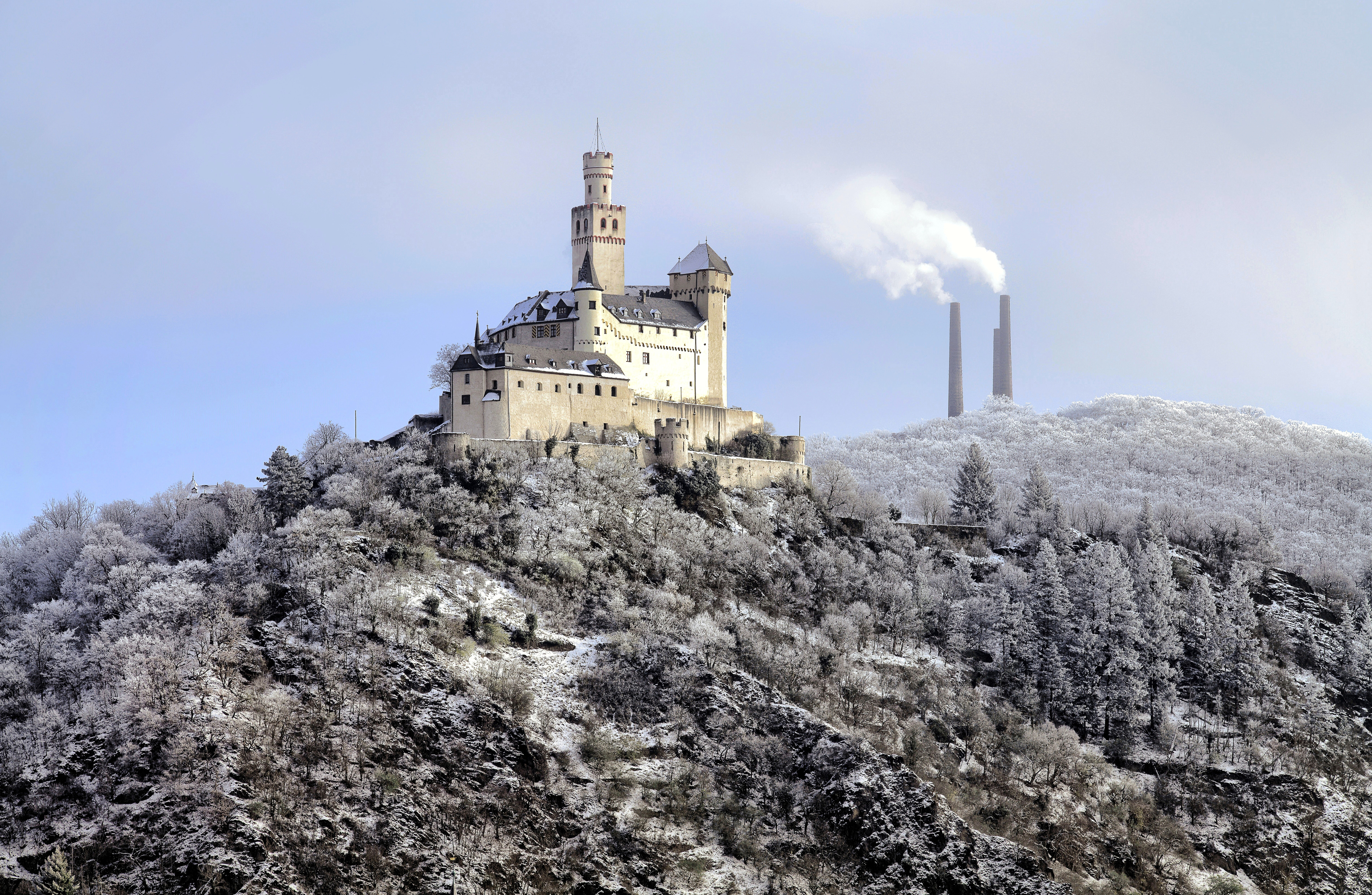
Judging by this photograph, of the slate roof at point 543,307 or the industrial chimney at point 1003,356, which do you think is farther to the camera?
the industrial chimney at point 1003,356

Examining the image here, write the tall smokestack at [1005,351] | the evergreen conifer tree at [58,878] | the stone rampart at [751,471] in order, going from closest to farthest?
the evergreen conifer tree at [58,878], the stone rampart at [751,471], the tall smokestack at [1005,351]

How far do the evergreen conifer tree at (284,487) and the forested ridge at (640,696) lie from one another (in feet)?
0.62

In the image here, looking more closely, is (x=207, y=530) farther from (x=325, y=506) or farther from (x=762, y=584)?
(x=762, y=584)

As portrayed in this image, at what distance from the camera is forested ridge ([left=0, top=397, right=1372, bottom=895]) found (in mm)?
59188

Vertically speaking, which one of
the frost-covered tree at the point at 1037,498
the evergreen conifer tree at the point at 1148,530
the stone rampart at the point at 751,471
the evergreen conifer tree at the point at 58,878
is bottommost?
the evergreen conifer tree at the point at 58,878

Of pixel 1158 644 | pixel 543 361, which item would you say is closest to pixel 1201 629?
pixel 1158 644

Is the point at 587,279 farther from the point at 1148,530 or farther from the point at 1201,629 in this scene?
the point at 1201,629

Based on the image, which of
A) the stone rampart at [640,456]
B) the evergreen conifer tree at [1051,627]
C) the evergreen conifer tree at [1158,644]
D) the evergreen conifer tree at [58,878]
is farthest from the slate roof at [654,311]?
the evergreen conifer tree at [58,878]

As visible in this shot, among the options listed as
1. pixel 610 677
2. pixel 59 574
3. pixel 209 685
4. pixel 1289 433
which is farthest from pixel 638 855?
pixel 1289 433

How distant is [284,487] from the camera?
79.1m

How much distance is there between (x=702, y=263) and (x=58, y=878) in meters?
67.1

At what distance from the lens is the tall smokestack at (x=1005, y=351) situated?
589 feet

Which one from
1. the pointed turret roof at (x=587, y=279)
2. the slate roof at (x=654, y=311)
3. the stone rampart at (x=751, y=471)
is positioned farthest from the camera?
the slate roof at (x=654, y=311)

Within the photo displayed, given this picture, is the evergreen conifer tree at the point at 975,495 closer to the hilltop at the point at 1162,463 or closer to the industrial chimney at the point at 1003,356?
the hilltop at the point at 1162,463
